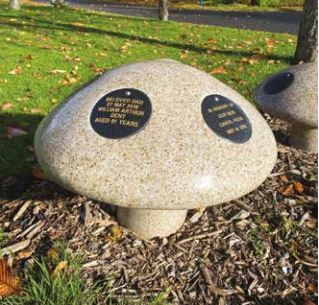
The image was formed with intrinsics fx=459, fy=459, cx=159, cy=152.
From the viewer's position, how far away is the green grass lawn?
5793mm

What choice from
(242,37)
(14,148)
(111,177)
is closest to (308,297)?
(111,177)

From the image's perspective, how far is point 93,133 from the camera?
292cm

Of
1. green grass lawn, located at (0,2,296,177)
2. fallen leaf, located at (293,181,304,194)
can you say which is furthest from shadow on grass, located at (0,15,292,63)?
fallen leaf, located at (293,181,304,194)

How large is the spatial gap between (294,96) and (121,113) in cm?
209

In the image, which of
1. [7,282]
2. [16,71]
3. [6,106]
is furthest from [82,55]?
[7,282]

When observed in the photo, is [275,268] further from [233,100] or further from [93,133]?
[93,133]

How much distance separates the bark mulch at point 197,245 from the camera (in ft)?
10.1

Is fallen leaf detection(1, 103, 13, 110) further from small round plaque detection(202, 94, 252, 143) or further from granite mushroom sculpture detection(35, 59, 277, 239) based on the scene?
small round plaque detection(202, 94, 252, 143)

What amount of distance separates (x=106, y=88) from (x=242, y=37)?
27.3 feet

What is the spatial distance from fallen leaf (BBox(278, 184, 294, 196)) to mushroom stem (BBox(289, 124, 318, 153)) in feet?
2.89

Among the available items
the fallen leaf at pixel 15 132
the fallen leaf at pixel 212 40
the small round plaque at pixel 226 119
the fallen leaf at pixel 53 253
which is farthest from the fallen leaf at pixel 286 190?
the fallen leaf at pixel 212 40

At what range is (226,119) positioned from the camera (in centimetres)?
305

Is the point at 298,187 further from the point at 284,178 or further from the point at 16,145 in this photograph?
the point at 16,145

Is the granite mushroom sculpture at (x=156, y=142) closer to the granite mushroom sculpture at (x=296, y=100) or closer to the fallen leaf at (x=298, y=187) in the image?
the fallen leaf at (x=298, y=187)
